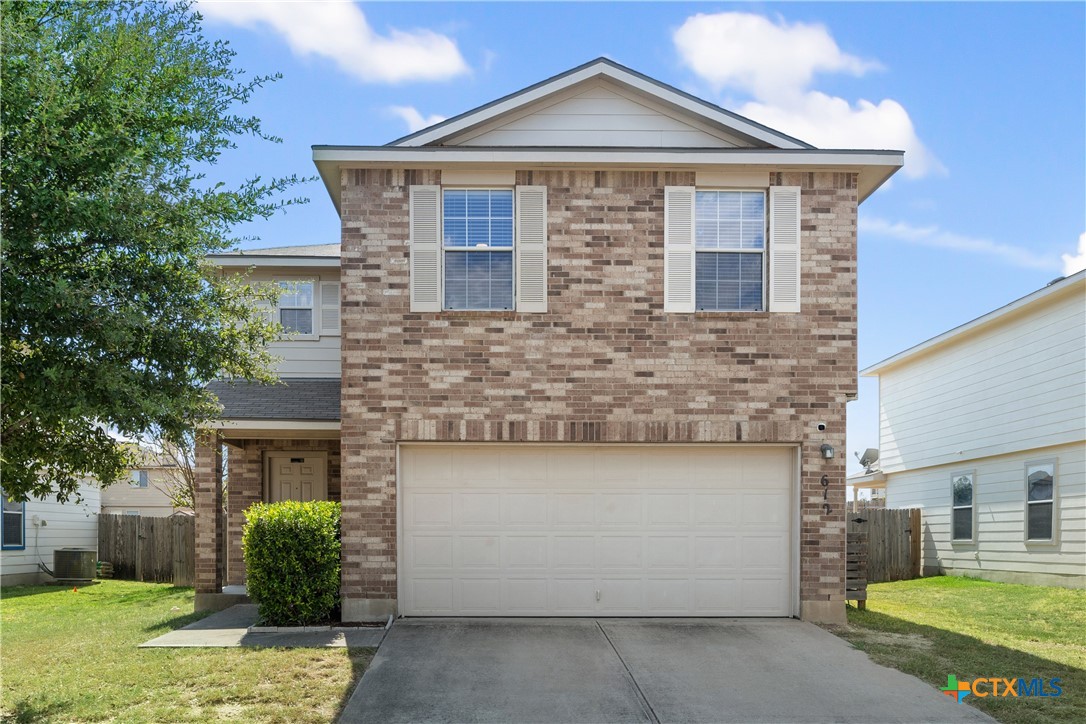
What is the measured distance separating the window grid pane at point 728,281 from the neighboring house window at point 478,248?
239 centimetres

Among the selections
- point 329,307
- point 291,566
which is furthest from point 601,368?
point 329,307

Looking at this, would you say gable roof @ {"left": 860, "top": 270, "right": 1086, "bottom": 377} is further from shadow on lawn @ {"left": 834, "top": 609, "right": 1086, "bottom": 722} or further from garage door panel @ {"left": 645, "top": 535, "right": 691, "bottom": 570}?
garage door panel @ {"left": 645, "top": 535, "right": 691, "bottom": 570}

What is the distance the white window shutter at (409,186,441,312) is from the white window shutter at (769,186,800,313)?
417cm

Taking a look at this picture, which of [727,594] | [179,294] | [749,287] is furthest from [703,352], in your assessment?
[179,294]

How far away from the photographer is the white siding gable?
12148 millimetres

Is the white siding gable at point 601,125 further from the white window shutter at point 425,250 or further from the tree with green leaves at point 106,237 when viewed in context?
the tree with green leaves at point 106,237

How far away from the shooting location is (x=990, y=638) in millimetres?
11500

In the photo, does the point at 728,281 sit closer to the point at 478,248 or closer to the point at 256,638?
the point at 478,248

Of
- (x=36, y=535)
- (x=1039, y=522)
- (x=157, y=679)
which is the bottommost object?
(x=36, y=535)

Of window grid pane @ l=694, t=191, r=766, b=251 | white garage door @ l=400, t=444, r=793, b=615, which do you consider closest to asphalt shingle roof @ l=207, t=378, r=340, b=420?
white garage door @ l=400, t=444, r=793, b=615

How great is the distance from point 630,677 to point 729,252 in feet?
17.8

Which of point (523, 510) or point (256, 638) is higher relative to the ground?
point (523, 510)

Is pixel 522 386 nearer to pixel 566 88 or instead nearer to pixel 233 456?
pixel 566 88

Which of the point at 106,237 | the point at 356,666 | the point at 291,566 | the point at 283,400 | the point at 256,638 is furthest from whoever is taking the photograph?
the point at 283,400
